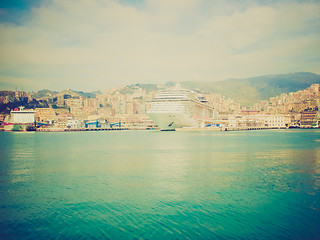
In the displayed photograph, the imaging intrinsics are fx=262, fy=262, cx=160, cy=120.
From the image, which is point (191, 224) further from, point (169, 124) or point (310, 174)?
point (169, 124)

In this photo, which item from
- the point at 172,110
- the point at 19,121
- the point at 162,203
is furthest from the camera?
the point at 19,121

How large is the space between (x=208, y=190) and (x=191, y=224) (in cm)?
275

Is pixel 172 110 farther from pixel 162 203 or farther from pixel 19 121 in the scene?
pixel 19 121

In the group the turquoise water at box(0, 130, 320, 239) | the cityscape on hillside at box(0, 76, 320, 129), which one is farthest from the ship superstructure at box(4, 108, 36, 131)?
the turquoise water at box(0, 130, 320, 239)

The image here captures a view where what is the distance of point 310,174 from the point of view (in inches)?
412

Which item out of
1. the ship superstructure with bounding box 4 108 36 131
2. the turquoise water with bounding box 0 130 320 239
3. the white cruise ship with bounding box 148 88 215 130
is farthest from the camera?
the ship superstructure with bounding box 4 108 36 131

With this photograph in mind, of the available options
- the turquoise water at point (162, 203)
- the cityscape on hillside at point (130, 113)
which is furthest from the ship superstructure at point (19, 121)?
the turquoise water at point (162, 203)

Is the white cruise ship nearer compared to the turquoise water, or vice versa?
the turquoise water

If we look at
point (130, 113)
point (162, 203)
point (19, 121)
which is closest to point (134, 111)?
Answer: point (130, 113)

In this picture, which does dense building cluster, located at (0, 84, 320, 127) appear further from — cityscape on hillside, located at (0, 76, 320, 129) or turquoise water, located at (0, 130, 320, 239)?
turquoise water, located at (0, 130, 320, 239)

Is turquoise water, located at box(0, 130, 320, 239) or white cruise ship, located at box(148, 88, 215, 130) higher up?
white cruise ship, located at box(148, 88, 215, 130)

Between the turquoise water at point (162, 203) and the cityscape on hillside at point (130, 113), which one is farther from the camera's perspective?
the cityscape on hillside at point (130, 113)

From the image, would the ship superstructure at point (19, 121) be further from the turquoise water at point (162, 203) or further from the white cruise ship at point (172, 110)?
the turquoise water at point (162, 203)

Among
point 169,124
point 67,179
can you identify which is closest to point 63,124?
point 169,124
